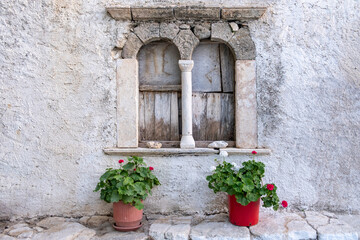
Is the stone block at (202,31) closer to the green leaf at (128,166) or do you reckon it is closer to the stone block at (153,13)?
the stone block at (153,13)

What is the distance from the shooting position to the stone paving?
9.86ft

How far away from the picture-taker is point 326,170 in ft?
11.7

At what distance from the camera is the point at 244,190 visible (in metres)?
3.01

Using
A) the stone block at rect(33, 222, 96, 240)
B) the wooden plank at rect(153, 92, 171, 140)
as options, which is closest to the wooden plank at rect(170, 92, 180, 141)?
the wooden plank at rect(153, 92, 171, 140)

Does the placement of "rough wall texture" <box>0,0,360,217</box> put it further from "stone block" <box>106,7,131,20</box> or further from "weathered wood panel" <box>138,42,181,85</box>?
"weathered wood panel" <box>138,42,181,85</box>

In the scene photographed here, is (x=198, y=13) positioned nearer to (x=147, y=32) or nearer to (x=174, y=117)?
(x=147, y=32)

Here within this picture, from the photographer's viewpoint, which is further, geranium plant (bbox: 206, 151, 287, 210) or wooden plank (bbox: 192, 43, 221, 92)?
wooden plank (bbox: 192, 43, 221, 92)

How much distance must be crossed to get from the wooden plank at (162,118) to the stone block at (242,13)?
3.88ft

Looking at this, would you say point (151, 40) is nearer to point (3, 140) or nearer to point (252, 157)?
point (252, 157)

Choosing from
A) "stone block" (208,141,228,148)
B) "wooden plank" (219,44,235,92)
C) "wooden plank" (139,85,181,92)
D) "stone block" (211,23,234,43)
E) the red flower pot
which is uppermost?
"stone block" (211,23,234,43)

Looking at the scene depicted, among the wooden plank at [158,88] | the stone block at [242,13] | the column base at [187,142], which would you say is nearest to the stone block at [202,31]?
the stone block at [242,13]

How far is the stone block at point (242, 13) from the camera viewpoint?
11.6 ft

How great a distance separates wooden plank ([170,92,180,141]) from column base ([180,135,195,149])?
216 mm

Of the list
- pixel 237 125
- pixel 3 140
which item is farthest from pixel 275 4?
pixel 3 140
